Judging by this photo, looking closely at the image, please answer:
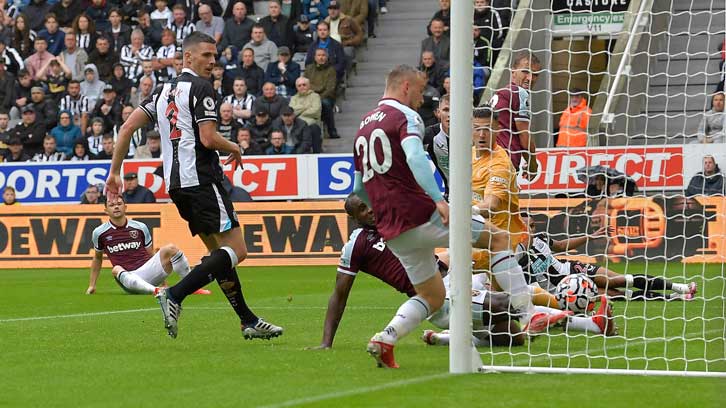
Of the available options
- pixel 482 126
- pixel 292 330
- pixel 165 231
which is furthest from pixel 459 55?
pixel 165 231

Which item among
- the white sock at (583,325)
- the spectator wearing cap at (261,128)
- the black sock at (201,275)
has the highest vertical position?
the black sock at (201,275)

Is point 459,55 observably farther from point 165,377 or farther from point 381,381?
point 165,377

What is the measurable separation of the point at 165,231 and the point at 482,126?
12681 millimetres

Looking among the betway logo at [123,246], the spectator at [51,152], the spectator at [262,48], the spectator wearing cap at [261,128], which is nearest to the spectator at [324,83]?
the spectator at [262,48]

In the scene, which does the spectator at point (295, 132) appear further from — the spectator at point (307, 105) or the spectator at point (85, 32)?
the spectator at point (85, 32)

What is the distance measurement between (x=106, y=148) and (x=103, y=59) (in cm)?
283

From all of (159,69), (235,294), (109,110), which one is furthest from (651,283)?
(109,110)

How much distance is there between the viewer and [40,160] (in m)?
25.0

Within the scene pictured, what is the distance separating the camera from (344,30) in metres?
25.2

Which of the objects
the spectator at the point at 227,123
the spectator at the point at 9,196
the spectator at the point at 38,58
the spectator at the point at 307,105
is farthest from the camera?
the spectator at the point at 38,58

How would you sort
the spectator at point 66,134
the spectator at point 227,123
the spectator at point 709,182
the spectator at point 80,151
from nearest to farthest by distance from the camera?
1. the spectator at point 709,182
2. the spectator at point 227,123
3. the spectator at point 80,151
4. the spectator at point 66,134

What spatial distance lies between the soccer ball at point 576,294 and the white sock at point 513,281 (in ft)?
4.73

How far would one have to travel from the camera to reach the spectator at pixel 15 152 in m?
25.1

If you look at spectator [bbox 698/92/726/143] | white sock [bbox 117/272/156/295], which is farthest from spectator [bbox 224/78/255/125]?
spectator [bbox 698/92/726/143]
